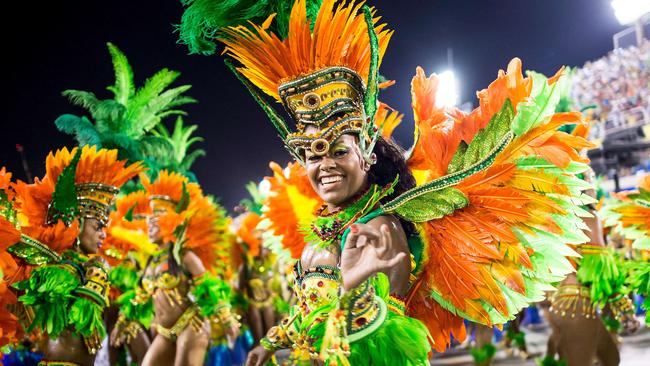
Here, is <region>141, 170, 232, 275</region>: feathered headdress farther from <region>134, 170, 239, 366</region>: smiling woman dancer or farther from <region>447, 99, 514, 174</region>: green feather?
<region>447, 99, 514, 174</region>: green feather

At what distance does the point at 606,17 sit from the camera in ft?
26.0

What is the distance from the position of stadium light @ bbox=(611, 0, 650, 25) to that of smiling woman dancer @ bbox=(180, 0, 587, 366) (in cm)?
658

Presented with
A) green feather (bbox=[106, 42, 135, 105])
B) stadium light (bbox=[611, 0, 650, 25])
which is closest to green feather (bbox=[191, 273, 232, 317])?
green feather (bbox=[106, 42, 135, 105])

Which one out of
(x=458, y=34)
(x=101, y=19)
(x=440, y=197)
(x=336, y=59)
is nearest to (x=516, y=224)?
(x=440, y=197)

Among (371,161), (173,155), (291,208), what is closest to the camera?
(371,161)

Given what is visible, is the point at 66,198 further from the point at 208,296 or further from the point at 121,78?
the point at 121,78

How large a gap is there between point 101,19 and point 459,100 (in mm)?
4832

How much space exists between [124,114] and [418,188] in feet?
18.8

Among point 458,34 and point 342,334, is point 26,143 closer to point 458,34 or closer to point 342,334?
point 458,34

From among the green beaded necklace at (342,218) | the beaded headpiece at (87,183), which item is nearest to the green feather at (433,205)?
the green beaded necklace at (342,218)

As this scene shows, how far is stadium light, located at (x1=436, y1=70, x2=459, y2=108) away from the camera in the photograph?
296 centimetres

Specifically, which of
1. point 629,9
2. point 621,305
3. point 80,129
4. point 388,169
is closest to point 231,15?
point 388,169

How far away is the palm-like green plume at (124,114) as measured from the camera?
269 inches

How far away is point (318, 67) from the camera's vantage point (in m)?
2.50
